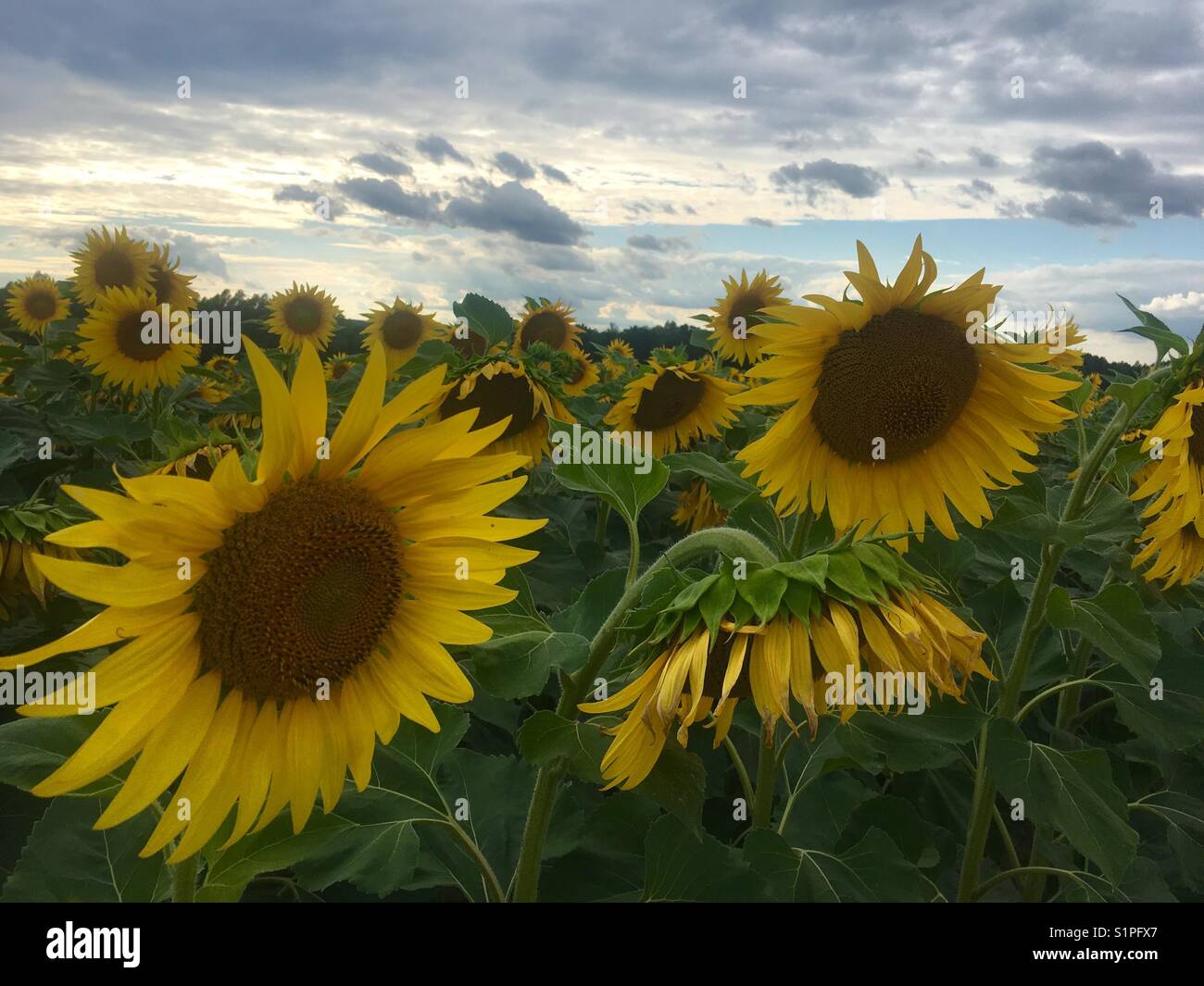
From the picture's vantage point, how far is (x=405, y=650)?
1600 mm

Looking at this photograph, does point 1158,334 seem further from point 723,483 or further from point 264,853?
point 264,853

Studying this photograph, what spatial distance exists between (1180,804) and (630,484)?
2.34 meters

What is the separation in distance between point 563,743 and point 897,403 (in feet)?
4.58

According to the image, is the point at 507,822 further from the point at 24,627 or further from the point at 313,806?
the point at 24,627

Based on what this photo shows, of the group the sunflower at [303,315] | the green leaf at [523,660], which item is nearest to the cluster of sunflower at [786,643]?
the green leaf at [523,660]

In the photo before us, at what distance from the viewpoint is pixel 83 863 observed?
1775mm

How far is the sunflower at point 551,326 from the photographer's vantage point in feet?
24.2

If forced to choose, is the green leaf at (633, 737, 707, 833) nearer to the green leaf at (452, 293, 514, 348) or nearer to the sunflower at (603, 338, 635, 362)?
the green leaf at (452, 293, 514, 348)

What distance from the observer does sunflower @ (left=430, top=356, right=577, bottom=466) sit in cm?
373

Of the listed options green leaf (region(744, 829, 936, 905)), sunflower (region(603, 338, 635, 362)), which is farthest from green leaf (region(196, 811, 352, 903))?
sunflower (region(603, 338, 635, 362))

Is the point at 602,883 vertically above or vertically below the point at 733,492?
below

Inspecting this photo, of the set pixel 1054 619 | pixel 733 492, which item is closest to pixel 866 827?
pixel 1054 619

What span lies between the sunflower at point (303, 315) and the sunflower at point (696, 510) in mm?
4657
